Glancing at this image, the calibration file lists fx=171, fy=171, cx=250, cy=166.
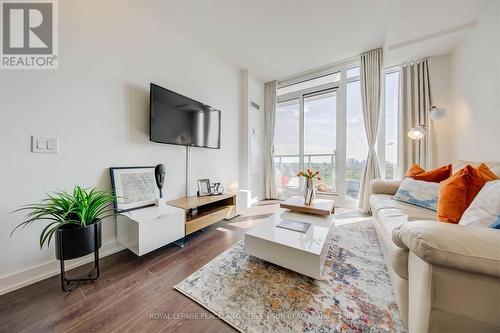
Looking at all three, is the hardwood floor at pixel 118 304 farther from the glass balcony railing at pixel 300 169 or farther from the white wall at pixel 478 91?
the white wall at pixel 478 91

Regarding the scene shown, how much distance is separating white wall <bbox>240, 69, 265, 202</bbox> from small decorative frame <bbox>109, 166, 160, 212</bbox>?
1785mm

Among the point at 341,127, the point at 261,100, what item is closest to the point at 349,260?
the point at 341,127

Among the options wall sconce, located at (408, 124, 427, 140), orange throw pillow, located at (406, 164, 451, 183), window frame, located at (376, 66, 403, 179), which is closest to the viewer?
orange throw pillow, located at (406, 164, 451, 183)

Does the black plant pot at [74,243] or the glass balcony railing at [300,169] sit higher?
the glass balcony railing at [300,169]

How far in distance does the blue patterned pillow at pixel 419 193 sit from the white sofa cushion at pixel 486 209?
2.41ft

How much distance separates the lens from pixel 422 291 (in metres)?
0.67

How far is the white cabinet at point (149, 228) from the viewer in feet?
4.96

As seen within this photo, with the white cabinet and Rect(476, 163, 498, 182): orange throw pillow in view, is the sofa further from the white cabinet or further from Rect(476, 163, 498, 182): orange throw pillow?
the white cabinet

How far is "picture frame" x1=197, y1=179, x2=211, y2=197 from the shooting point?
2.55m

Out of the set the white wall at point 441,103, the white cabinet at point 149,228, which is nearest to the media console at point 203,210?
the white cabinet at point 149,228

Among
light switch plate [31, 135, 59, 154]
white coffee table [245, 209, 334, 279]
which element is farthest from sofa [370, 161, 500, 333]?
light switch plate [31, 135, 59, 154]

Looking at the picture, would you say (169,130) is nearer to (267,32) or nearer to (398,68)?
(267,32)

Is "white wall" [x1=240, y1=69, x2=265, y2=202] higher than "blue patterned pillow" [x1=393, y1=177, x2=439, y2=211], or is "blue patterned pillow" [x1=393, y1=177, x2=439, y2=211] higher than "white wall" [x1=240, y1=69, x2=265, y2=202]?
"white wall" [x1=240, y1=69, x2=265, y2=202]

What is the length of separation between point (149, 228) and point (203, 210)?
82cm
